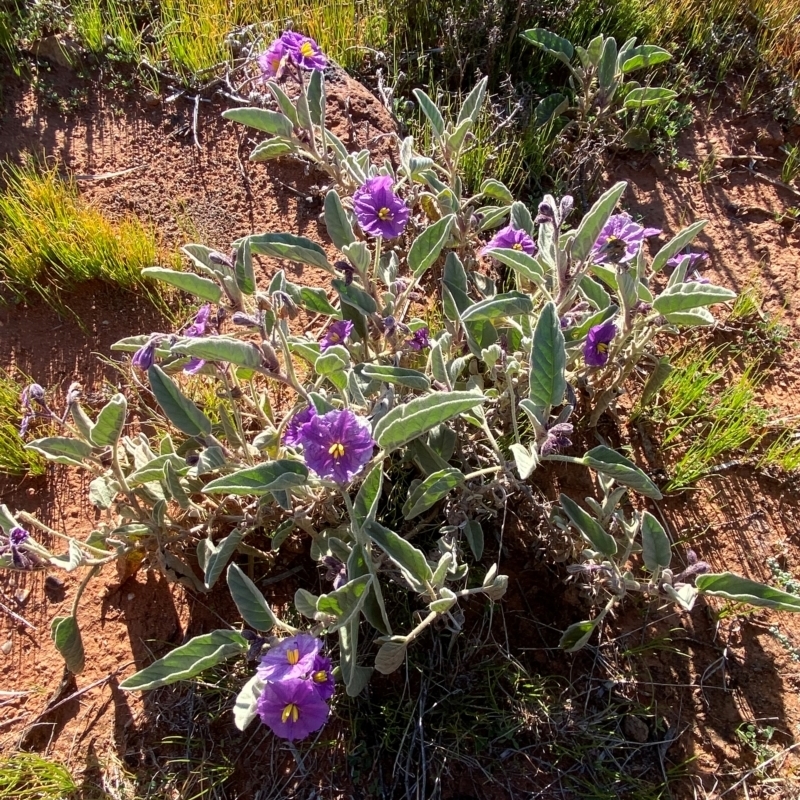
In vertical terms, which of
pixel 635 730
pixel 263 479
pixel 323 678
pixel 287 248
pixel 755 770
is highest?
pixel 287 248

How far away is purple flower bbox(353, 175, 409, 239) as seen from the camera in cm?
213

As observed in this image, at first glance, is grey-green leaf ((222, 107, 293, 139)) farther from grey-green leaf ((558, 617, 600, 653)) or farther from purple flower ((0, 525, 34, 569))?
grey-green leaf ((558, 617, 600, 653))

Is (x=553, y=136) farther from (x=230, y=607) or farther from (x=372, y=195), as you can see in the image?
(x=230, y=607)

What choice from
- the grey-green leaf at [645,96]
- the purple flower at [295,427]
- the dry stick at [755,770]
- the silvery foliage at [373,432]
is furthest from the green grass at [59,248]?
the dry stick at [755,770]

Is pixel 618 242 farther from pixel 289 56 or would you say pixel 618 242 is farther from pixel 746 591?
pixel 289 56

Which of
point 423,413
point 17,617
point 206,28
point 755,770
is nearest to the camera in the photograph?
point 423,413

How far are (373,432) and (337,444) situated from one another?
100 millimetres

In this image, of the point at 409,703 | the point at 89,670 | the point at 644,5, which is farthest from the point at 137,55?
the point at 409,703

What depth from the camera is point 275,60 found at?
2389mm

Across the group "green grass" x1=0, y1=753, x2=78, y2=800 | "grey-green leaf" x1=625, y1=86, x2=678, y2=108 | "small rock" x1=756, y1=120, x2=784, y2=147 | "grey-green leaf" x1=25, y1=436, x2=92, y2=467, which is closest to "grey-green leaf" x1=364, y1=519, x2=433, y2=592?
"grey-green leaf" x1=25, y1=436, x2=92, y2=467

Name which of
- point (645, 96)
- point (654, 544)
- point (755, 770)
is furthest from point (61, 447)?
point (645, 96)

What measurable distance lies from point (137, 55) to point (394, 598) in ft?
9.49

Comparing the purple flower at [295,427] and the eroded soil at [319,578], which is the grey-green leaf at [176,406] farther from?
the eroded soil at [319,578]

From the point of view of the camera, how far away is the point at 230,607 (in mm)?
2158
